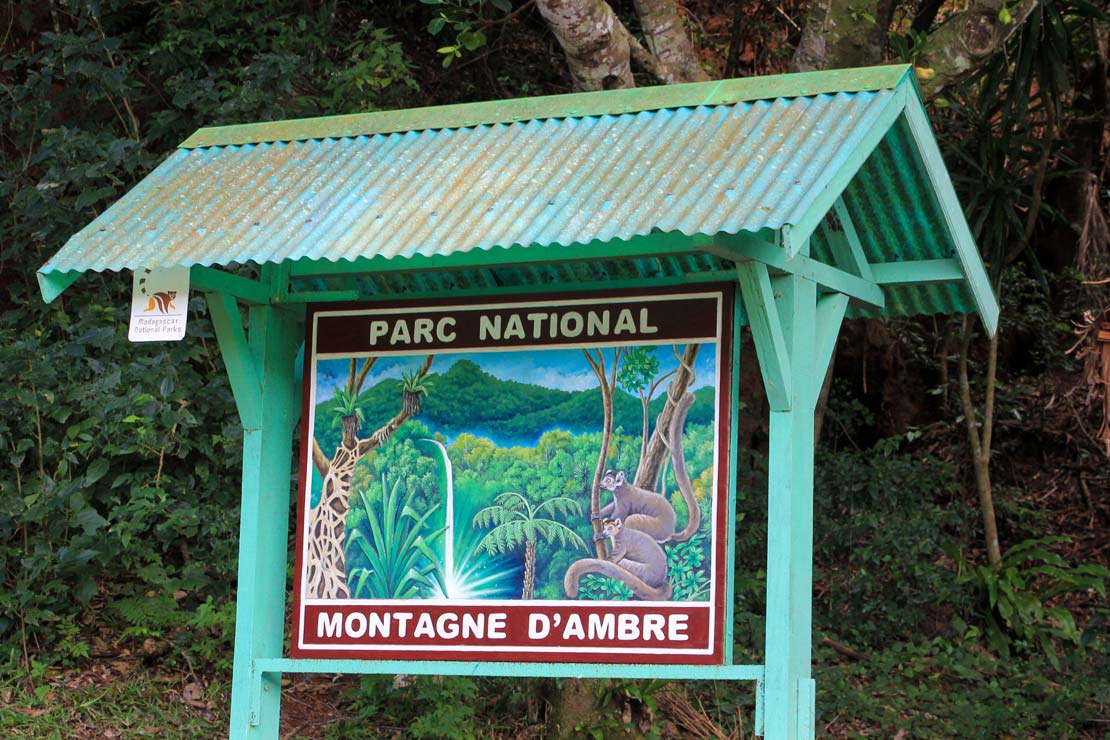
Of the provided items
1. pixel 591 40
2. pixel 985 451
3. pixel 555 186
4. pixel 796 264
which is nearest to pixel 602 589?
pixel 796 264

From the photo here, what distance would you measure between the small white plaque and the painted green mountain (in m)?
0.80

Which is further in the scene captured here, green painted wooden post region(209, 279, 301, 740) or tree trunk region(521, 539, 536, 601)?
green painted wooden post region(209, 279, 301, 740)

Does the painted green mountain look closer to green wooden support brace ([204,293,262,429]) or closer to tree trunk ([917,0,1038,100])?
green wooden support brace ([204,293,262,429])

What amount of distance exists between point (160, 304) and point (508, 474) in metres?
1.60

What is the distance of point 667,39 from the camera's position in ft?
27.5

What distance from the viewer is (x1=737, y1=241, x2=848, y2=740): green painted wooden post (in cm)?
508

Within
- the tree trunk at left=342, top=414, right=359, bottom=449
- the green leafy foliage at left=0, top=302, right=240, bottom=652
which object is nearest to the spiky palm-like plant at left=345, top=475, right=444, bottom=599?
the tree trunk at left=342, top=414, right=359, bottom=449

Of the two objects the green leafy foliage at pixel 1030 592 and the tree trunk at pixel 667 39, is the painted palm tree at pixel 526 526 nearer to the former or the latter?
the tree trunk at pixel 667 39

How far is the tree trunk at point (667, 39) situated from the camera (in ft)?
27.4

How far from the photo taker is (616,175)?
5211 millimetres

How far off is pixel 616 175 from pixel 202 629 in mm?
4452

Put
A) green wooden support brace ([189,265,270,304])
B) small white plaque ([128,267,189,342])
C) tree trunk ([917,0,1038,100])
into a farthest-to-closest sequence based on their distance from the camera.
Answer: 1. tree trunk ([917,0,1038,100])
2. green wooden support brace ([189,265,270,304])
3. small white plaque ([128,267,189,342])

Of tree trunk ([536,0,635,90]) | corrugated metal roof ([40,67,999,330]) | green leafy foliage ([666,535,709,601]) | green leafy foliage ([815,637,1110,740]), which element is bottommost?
green leafy foliage ([815,637,1110,740])

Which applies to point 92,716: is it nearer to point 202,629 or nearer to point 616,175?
point 202,629
